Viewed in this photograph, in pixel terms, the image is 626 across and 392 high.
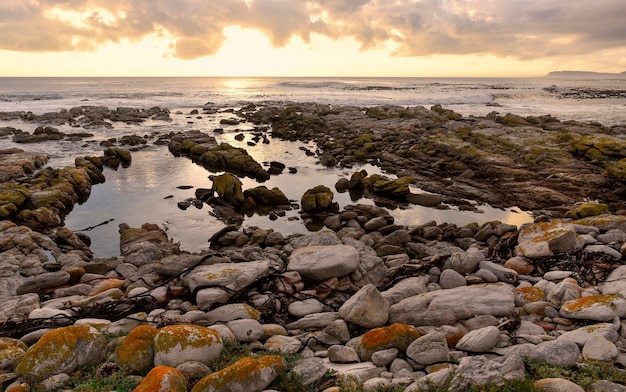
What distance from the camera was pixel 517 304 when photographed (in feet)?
20.1

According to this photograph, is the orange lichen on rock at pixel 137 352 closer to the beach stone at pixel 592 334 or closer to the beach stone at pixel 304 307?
the beach stone at pixel 304 307

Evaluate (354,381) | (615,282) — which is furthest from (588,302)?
(354,381)

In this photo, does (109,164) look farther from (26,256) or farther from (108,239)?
(26,256)

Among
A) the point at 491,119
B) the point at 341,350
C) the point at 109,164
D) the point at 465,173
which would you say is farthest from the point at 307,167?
the point at 491,119

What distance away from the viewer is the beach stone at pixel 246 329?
5.26 meters

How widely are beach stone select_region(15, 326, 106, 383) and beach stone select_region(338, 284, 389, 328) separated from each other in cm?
317

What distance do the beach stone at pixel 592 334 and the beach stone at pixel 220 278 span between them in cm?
462

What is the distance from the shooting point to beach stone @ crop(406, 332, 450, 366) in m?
4.29

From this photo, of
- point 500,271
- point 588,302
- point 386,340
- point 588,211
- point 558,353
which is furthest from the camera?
point 588,211

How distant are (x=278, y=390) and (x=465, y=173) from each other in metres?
18.5

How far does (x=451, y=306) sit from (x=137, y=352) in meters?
4.22

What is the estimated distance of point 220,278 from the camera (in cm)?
677

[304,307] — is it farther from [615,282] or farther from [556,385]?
[615,282]

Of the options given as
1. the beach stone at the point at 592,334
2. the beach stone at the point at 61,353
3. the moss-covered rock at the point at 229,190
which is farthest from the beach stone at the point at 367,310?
the moss-covered rock at the point at 229,190
